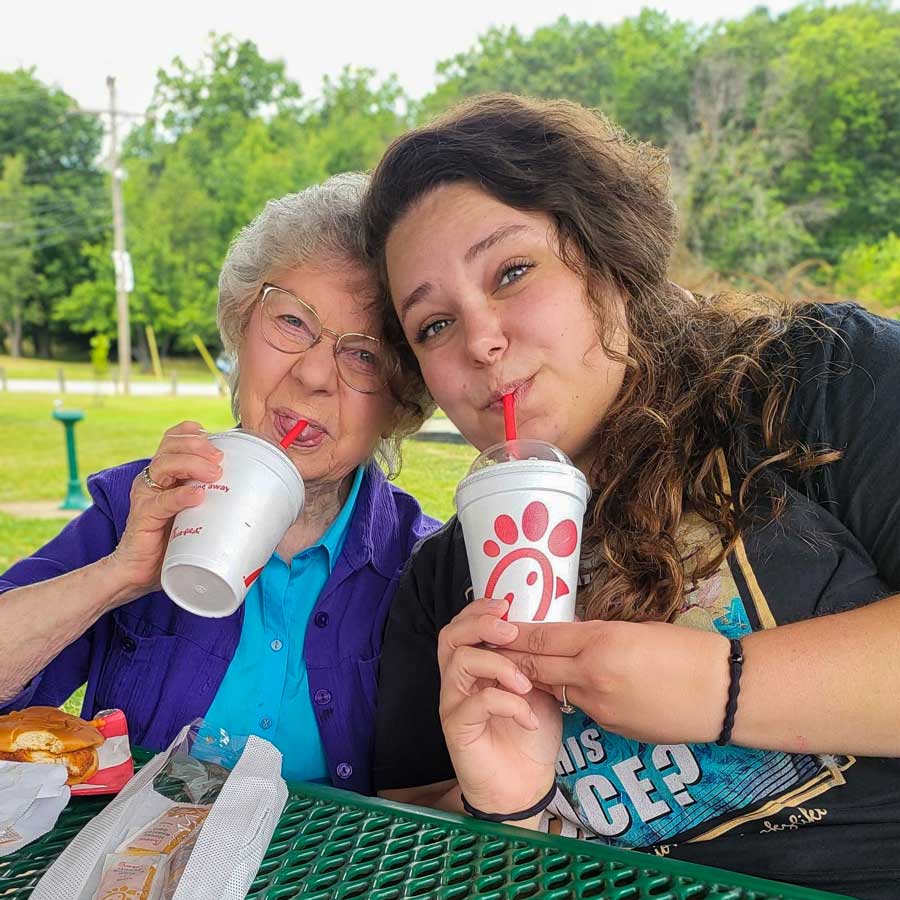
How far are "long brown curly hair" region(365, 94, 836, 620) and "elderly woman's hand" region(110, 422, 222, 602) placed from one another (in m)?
0.51

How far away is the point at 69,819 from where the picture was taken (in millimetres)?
1195

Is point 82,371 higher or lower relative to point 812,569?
lower

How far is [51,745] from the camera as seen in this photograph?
124 centimetres

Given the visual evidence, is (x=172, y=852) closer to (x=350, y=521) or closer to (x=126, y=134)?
(x=350, y=521)

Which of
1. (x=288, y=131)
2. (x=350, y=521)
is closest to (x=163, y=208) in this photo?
(x=288, y=131)

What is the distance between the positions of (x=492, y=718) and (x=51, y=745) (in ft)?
2.05

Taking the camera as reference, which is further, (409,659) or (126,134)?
(126,134)

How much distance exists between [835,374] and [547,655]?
2.02 feet

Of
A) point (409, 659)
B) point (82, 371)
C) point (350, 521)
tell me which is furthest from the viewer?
point (82, 371)

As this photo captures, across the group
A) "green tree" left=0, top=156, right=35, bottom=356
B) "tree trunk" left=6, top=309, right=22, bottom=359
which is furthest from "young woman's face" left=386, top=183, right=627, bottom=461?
"tree trunk" left=6, top=309, right=22, bottom=359

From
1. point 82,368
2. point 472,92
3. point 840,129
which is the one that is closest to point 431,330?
point 472,92

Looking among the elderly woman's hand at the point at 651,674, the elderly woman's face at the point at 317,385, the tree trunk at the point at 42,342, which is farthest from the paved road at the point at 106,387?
the elderly woman's hand at the point at 651,674

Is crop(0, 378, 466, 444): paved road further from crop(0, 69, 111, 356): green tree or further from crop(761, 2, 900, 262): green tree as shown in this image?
crop(761, 2, 900, 262): green tree

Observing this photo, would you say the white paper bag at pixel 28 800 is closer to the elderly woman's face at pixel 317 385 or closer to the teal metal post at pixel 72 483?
the elderly woman's face at pixel 317 385
